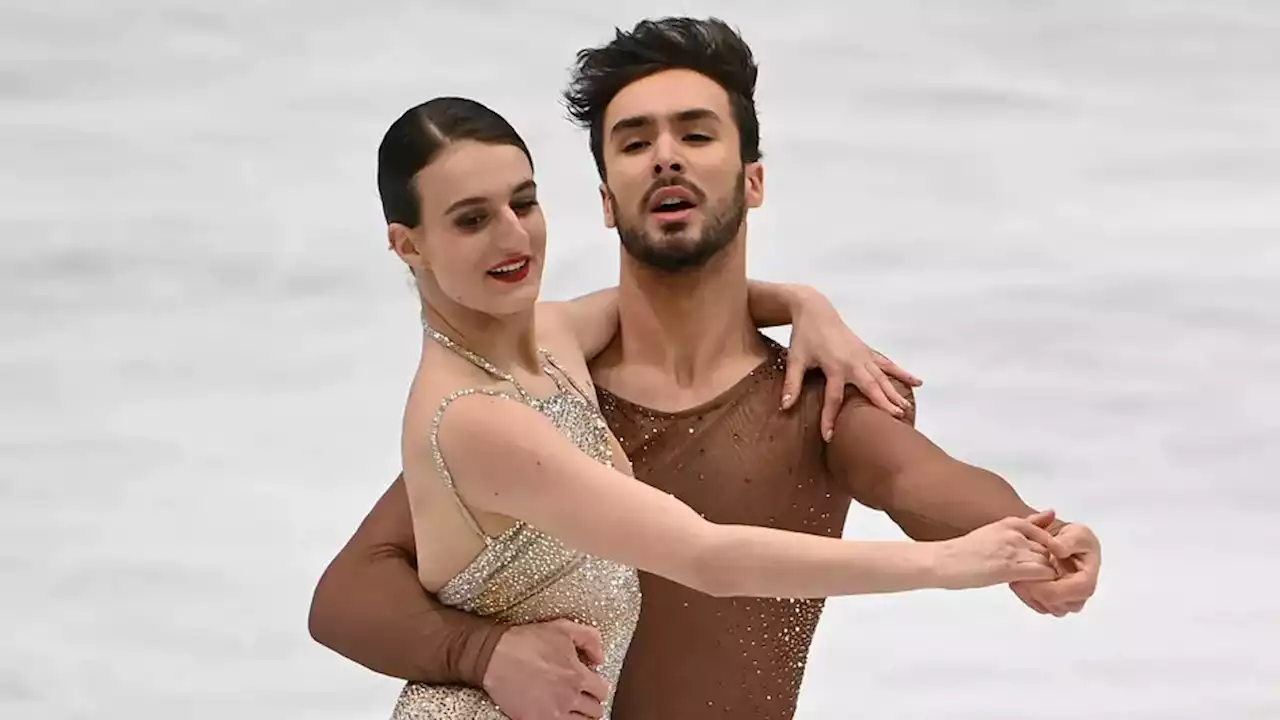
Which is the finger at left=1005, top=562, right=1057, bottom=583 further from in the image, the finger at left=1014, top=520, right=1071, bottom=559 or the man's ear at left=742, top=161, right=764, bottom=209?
the man's ear at left=742, top=161, right=764, bottom=209

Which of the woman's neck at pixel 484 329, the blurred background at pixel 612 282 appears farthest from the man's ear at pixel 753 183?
the blurred background at pixel 612 282

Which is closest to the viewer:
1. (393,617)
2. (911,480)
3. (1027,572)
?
(1027,572)

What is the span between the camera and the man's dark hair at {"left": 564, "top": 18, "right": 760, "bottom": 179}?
279cm

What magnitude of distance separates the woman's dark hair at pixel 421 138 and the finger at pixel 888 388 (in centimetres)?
69

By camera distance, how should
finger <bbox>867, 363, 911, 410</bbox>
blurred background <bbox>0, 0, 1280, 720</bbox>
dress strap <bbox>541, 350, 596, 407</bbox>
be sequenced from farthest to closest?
blurred background <bbox>0, 0, 1280, 720</bbox>, finger <bbox>867, 363, 911, 410</bbox>, dress strap <bbox>541, 350, 596, 407</bbox>

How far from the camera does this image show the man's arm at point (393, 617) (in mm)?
2457

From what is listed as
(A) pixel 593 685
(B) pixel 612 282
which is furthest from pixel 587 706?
(B) pixel 612 282

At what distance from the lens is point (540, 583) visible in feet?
7.97

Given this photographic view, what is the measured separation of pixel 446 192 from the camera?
231cm

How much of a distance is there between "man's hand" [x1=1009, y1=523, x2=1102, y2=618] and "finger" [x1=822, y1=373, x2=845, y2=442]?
493mm

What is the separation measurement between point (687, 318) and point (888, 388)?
290 mm

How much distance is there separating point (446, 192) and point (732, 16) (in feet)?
9.62

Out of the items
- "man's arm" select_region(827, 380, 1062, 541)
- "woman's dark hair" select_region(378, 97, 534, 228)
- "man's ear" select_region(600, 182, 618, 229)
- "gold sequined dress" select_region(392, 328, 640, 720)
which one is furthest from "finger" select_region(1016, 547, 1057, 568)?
"man's ear" select_region(600, 182, 618, 229)

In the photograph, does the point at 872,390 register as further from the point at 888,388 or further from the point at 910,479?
the point at 910,479
